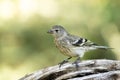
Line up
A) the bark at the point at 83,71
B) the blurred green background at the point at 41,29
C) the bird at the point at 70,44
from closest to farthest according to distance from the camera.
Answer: the bark at the point at 83,71 < the bird at the point at 70,44 < the blurred green background at the point at 41,29

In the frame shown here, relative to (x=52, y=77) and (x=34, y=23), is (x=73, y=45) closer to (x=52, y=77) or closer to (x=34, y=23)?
(x=52, y=77)

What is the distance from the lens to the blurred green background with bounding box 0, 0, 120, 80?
33.0ft

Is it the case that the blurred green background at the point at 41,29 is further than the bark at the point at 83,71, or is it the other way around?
the blurred green background at the point at 41,29

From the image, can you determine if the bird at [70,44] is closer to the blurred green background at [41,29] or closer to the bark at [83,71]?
the bark at [83,71]

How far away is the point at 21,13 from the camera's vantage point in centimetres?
1041

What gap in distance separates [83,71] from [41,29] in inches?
154

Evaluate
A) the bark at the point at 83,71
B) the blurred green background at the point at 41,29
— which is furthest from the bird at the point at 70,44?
the blurred green background at the point at 41,29

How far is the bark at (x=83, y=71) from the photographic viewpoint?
6656 mm

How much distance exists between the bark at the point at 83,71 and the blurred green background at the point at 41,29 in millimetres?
2961

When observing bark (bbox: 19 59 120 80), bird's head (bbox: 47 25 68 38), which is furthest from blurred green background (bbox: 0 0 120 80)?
bark (bbox: 19 59 120 80)

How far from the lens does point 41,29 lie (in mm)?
10609

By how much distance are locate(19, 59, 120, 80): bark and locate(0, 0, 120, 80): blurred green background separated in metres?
2.96

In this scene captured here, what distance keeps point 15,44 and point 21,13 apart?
22.8 inches

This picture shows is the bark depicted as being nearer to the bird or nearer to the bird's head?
the bird
